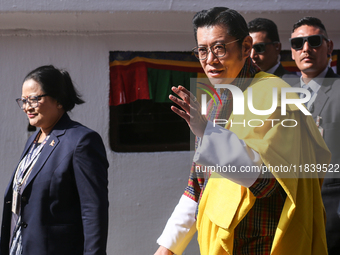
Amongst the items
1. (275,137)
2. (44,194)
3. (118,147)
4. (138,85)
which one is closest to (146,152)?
(118,147)

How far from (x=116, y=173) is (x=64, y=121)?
1.80 meters

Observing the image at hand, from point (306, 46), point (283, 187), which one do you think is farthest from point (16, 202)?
point (306, 46)

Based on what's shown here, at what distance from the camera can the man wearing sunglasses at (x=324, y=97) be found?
8.66 feet

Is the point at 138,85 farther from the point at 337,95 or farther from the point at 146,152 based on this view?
the point at 337,95

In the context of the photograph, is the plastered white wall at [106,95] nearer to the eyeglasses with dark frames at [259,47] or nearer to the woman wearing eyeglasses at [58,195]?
the eyeglasses with dark frames at [259,47]

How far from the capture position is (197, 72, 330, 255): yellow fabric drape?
135 centimetres

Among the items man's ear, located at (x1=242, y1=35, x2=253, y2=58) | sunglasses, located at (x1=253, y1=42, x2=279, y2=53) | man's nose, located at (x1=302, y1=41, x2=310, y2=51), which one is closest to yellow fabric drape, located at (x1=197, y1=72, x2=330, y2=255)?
man's ear, located at (x1=242, y1=35, x2=253, y2=58)

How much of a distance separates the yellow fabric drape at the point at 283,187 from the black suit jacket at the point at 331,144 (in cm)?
115

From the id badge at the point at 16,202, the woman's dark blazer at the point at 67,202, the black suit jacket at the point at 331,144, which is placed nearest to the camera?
the woman's dark blazer at the point at 67,202

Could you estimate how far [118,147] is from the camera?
412cm

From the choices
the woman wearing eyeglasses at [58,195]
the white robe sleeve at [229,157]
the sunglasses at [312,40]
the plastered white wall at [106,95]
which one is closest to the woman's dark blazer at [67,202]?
the woman wearing eyeglasses at [58,195]

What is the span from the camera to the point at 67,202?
2066 mm

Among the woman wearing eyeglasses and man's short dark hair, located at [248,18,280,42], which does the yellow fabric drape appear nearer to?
the woman wearing eyeglasses

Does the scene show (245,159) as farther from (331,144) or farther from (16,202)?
(331,144)
